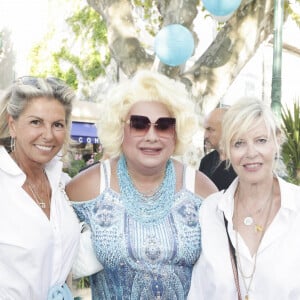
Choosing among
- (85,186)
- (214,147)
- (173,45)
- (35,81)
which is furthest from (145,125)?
(173,45)

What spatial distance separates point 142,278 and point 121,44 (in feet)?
15.0

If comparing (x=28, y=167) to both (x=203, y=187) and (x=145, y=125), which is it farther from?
(x=203, y=187)

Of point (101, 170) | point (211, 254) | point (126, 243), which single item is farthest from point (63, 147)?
point (211, 254)

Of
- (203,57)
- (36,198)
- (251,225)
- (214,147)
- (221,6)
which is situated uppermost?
(221,6)

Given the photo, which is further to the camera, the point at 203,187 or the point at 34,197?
the point at 203,187

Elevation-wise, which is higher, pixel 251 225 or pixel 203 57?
pixel 203 57

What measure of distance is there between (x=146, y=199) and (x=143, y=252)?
1.02ft

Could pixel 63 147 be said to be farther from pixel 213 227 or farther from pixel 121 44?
pixel 121 44

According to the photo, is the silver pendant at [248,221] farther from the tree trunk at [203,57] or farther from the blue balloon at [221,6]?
the tree trunk at [203,57]

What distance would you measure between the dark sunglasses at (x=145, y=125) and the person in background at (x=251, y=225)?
0.37 meters

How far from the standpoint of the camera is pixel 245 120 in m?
2.39

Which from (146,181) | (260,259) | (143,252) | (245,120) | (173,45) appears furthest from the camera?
(173,45)

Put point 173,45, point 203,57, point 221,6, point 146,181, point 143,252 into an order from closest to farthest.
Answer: point 143,252 < point 146,181 < point 221,6 < point 173,45 < point 203,57

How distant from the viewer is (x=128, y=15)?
6.72 meters
